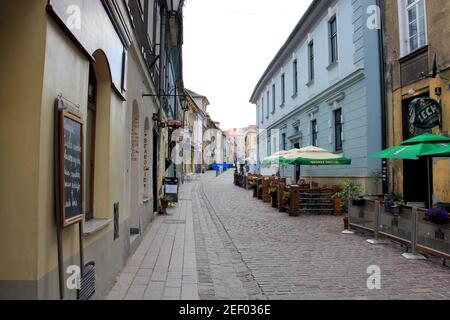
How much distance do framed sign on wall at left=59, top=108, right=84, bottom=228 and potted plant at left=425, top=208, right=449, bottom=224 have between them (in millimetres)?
5528

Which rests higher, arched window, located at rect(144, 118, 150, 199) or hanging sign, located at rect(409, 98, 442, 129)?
hanging sign, located at rect(409, 98, 442, 129)

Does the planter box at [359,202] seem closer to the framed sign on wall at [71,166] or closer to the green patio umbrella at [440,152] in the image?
the green patio umbrella at [440,152]

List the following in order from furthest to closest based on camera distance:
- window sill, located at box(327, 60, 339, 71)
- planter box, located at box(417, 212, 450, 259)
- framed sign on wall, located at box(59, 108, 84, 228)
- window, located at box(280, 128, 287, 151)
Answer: window, located at box(280, 128, 287, 151)
window sill, located at box(327, 60, 339, 71)
planter box, located at box(417, 212, 450, 259)
framed sign on wall, located at box(59, 108, 84, 228)

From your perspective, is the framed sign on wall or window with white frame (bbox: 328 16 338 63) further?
window with white frame (bbox: 328 16 338 63)

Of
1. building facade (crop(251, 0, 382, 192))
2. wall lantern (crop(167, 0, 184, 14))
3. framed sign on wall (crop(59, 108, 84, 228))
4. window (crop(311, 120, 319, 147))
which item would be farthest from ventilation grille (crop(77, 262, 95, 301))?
window (crop(311, 120, 319, 147))

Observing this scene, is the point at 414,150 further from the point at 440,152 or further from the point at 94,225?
the point at 94,225

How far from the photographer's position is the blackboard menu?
2.98 metres

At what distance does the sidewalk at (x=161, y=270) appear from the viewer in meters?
4.75

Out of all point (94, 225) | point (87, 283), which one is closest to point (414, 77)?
point (94, 225)

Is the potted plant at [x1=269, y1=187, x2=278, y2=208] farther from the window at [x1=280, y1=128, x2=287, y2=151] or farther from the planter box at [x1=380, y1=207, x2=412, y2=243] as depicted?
the window at [x1=280, y1=128, x2=287, y2=151]

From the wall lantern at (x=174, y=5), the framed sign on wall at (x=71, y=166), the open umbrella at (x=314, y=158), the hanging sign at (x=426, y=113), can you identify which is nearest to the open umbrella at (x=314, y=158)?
the open umbrella at (x=314, y=158)

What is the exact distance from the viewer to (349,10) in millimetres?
14875

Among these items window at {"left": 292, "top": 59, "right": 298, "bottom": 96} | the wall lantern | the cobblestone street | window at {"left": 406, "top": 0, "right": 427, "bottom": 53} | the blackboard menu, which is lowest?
the cobblestone street

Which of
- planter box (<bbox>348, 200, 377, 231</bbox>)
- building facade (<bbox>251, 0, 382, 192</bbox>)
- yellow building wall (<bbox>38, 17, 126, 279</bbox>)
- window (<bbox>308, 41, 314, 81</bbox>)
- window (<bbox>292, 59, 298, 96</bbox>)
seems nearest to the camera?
yellow building wall (<bbox>38, 17, 126, 279</bbox>)
